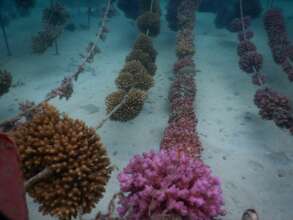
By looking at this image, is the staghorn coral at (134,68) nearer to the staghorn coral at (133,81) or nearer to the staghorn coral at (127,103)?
the staghorn coral at (133,81)

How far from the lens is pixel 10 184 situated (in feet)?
8.00

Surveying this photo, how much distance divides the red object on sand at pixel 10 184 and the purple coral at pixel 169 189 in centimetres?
162

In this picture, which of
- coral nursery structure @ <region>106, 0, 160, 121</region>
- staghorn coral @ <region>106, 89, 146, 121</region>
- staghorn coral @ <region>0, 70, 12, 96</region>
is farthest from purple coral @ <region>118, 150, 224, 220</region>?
staghorn coral @ <region>0, 70, 12, 96</region>

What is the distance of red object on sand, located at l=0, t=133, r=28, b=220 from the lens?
2.40 meters

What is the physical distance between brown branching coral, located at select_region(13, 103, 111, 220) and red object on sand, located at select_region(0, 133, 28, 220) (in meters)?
0.86

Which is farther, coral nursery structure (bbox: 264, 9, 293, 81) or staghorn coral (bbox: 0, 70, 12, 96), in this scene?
coral nursery structure (bbox: 264, 9, 293, 81)

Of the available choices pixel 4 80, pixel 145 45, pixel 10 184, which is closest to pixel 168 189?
pixel 10 184

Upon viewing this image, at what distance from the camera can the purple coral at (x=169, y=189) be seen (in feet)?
11.8

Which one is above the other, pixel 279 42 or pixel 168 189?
pixel 168 189

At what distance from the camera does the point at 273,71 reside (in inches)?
429

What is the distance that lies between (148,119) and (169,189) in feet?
15.0

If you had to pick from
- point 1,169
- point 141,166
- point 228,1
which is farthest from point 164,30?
point 1,169

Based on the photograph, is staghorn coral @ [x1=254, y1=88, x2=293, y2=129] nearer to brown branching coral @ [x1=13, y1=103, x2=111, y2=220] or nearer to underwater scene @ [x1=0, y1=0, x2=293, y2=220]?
underwater scene @ [x1=0, y1=0, x2=293, y2=220]

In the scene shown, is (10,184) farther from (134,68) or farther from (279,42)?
(279,42)
